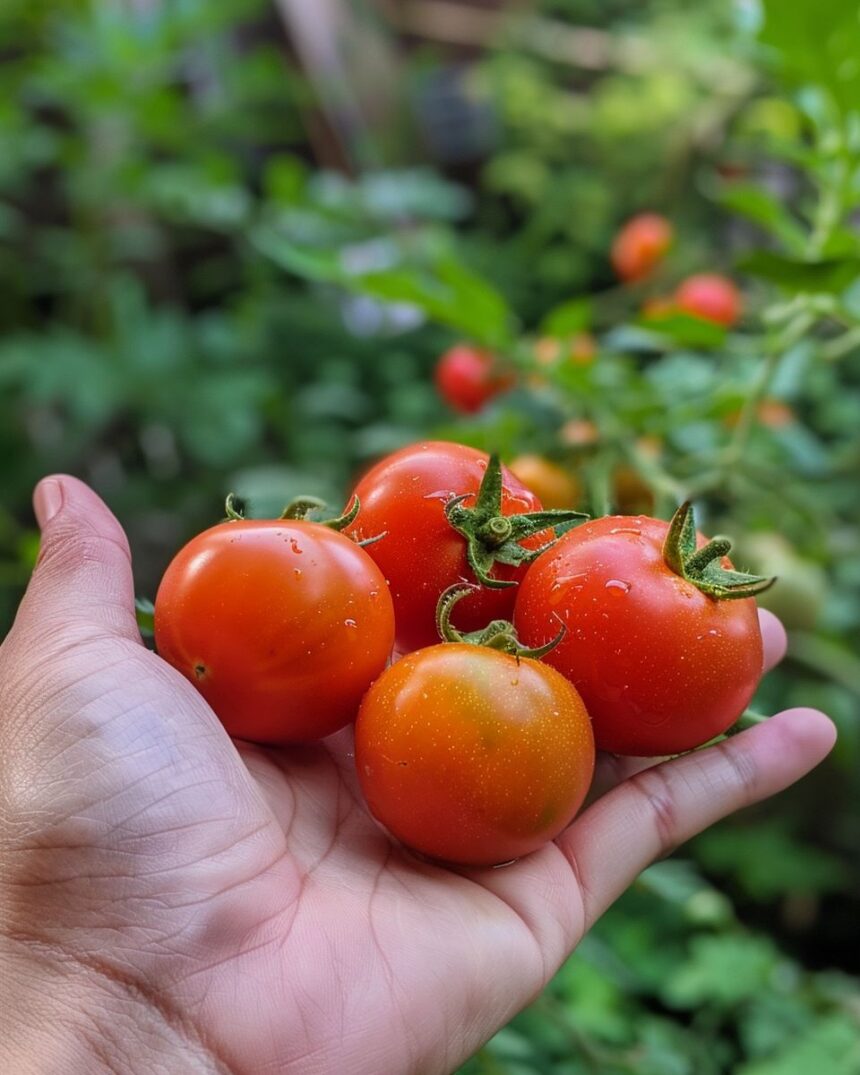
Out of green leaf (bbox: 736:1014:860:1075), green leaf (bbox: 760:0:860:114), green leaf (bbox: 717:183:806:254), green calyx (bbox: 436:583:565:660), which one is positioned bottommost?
green leaf (bbox: 736:1014:860:1075)

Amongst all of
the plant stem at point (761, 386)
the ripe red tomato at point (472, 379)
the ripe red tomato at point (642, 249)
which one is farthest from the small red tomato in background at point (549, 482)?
the ripe red tomato at point (642, 249)

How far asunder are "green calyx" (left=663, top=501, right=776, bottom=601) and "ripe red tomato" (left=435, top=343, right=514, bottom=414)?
888 millimetres

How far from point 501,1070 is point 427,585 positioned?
571mm

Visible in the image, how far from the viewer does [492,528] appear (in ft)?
2.55

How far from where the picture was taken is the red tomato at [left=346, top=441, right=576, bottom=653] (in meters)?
0.80

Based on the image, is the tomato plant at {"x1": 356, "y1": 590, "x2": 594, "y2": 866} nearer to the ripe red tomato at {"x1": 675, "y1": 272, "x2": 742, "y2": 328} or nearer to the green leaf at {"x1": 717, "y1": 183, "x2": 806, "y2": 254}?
the green leaf at {"x1": 717, "y1": 183, "x2": 806, "y2": 254}

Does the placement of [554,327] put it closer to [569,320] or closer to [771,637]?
[569,320]

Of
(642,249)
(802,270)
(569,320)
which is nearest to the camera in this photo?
(802,270)

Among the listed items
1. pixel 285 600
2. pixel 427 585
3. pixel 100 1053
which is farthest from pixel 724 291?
pixel 100 1053

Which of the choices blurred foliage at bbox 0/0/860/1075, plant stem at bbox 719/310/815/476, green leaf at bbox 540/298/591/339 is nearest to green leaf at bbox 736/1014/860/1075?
blurred foliage at bbox 0/0/860/1075

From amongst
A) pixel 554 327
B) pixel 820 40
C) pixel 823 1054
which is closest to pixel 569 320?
pixel 554 327

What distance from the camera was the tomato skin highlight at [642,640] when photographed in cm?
73

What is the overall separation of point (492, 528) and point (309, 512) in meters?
0.17

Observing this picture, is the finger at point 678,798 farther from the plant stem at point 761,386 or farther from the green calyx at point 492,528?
the plant stem at point 761,386
